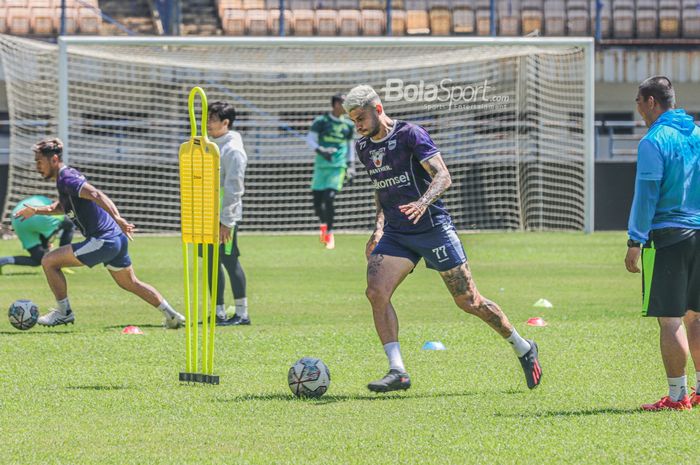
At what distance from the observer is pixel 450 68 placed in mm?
24344

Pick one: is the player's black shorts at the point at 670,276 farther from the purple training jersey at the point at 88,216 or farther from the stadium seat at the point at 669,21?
the stadium seat at the point at 669,21

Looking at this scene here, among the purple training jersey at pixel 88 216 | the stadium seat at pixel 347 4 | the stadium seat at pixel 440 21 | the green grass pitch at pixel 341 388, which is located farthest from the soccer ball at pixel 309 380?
the stadium seat at pixel 347 4

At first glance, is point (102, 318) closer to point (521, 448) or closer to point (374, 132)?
point (374, 132)

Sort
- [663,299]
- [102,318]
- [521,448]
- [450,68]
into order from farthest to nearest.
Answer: [450,68], [102,318], [663,299], [521,448]

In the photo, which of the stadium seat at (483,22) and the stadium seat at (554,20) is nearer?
the stadium seat at (483,22)

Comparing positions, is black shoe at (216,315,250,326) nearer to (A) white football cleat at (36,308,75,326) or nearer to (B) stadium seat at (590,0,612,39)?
(A) white football cleat at (36,308,75,326)

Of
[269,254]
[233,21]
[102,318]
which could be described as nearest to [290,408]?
[102,318]

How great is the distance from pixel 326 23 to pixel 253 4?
1.96 metres

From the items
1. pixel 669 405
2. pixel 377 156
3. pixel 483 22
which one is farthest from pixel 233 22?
pixel 669 405

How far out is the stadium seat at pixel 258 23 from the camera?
105 feet

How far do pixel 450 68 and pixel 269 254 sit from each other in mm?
6126

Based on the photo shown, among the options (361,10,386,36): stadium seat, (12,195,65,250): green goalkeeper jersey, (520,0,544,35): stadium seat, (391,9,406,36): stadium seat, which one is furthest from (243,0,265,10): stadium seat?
(12,195,65,250): green goalkeeper jersey

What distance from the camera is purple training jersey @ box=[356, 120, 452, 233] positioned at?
8219 millimetres
